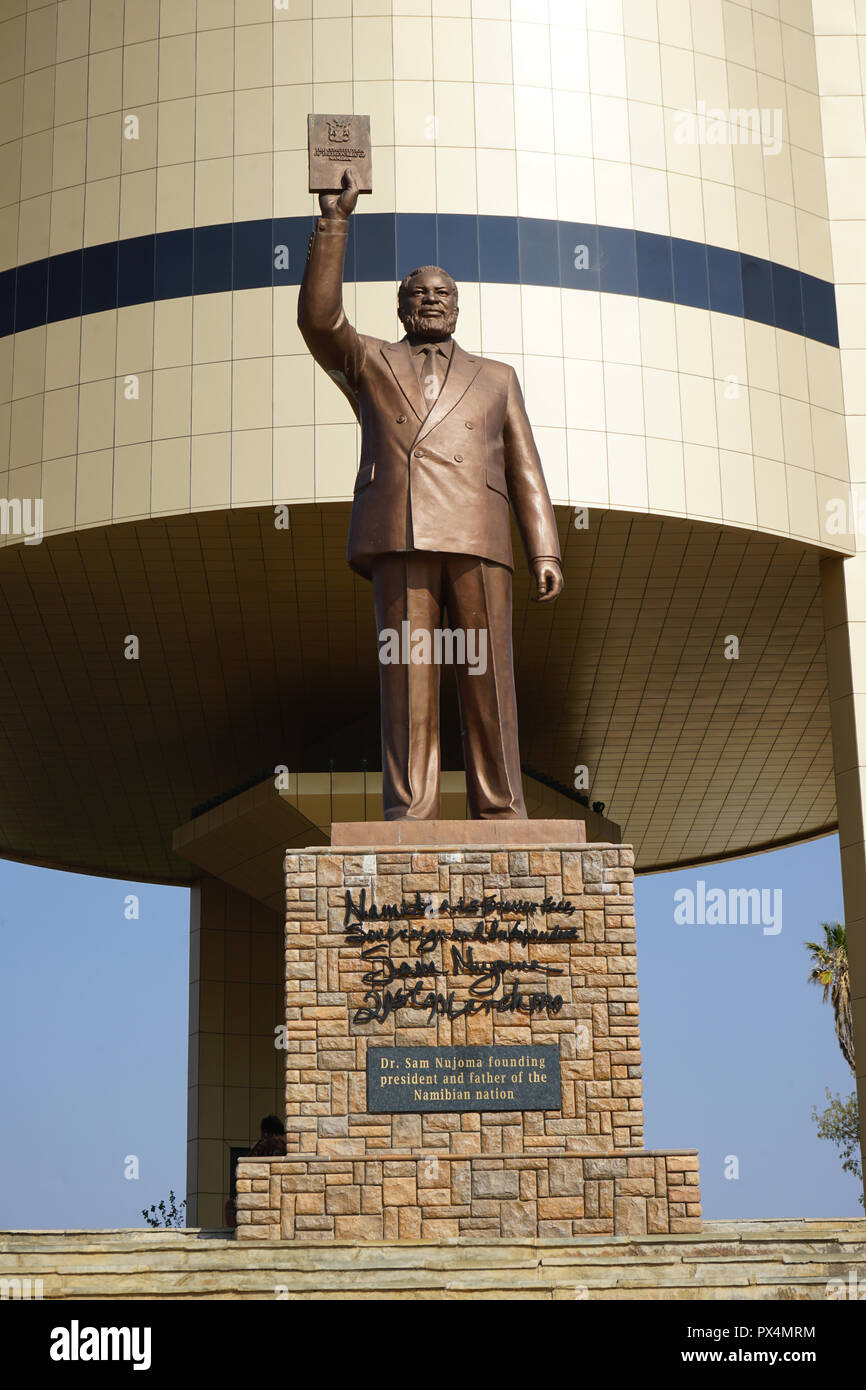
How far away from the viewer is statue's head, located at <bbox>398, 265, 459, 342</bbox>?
11.1 metres

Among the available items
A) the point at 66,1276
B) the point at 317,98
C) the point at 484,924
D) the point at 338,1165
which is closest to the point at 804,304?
the point at 317,98

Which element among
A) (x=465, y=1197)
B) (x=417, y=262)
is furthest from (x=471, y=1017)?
(x=417, y=262)

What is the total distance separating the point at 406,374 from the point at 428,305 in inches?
19.9

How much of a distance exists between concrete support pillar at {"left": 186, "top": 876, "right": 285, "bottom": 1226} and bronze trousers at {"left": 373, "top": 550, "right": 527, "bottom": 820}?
54.4 ft

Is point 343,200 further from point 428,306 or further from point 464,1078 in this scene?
point 464,1078

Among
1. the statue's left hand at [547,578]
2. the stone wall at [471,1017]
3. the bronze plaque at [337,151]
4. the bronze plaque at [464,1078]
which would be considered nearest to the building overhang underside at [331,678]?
the statue's left hand at [547,578]

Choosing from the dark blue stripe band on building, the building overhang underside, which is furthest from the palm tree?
the dark blue stripe band on building

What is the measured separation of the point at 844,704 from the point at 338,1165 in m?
11.9

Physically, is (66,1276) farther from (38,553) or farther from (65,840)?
(65,840)

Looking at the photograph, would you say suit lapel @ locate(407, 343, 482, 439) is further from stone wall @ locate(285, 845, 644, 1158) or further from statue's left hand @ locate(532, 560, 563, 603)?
stone wall @ locate(285, 845, 644, 1158)

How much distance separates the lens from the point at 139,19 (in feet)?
66.0

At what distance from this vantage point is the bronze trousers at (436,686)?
1065 centimetres

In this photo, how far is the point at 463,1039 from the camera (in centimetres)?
994

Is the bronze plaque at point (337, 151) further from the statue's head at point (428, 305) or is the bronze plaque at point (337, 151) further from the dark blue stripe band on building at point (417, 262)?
the dark blue stripe band on building at point (417, 262)
